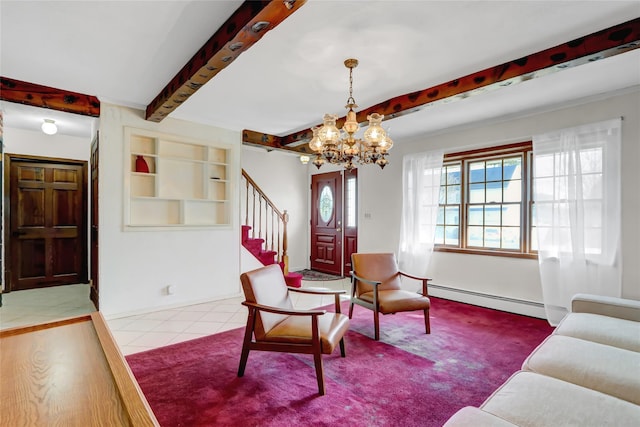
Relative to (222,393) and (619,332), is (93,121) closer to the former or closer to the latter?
(222,393)

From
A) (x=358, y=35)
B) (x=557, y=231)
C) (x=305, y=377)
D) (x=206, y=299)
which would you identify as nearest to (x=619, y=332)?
(x=557, y=231)

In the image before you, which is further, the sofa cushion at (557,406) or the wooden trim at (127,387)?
the sofa cushion at (557,406)

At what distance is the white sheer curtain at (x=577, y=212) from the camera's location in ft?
10.7

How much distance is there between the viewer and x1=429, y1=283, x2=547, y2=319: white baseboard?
3832 mm

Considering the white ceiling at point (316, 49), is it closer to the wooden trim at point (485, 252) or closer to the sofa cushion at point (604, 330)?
the wooden trim at point (485, 252)

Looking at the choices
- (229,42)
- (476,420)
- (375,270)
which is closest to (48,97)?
(229,42)

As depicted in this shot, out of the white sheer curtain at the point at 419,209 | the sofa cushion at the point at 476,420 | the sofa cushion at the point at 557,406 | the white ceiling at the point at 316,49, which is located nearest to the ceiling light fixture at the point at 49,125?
the white ceiling at the point at 316,49

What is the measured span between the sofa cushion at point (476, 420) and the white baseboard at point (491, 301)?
3.23 meters

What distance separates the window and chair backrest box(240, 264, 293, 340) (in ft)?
9.74

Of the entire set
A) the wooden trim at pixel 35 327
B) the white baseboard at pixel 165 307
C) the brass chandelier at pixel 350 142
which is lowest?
the white baseboard at pixel 165 307

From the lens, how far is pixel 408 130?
472 cm

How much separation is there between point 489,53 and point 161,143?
3870 millimetres

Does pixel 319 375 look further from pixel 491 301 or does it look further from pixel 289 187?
pixel 289 187

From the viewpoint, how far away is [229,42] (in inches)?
81.4
